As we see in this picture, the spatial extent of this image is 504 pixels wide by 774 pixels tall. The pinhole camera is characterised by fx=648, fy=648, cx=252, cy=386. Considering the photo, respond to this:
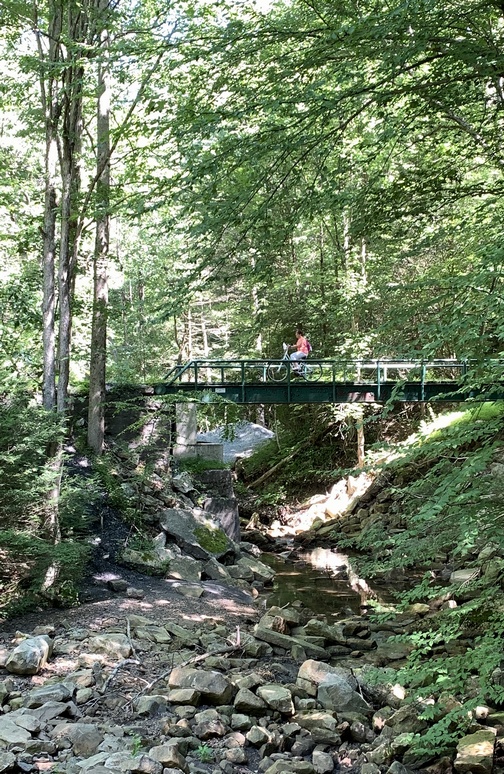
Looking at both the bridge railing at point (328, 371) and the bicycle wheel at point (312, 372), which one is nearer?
the bridge railing at point (328, 371)

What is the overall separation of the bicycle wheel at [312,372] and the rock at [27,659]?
34.2ft

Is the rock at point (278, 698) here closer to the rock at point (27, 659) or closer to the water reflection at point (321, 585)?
the rock at point (27, 659)

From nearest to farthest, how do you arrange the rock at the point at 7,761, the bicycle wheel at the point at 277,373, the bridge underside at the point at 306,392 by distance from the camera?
the rock at the point at 7,761
the bridge underside at the point at 306,392
the bicycle wheel at the point at 277,373

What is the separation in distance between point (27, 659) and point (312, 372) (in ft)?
38.7

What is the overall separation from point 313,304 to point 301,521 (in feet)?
19.5

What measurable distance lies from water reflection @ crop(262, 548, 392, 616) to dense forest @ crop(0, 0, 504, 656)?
149 inches

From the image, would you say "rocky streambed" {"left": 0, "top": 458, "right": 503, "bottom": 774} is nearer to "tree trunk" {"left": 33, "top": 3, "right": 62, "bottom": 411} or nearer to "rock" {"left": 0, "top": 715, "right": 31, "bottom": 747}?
"rock" {"left": 0, "top": 715, "right": 31, "bottom": 747}

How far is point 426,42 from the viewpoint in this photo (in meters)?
3.68

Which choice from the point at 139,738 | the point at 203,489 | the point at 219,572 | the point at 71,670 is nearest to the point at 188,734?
the point at 139,738

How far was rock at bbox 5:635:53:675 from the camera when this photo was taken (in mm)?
5293

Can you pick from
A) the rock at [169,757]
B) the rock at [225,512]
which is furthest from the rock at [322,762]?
the rock at [225,512]

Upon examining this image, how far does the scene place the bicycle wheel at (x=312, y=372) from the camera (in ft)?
50.9

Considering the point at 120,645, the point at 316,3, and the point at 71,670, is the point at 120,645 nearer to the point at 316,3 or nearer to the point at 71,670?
the point at 71,670

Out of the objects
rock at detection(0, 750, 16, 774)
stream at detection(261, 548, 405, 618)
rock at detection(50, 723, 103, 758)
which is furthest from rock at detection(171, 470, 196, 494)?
rock at detection(0, 750, 16, 774)
